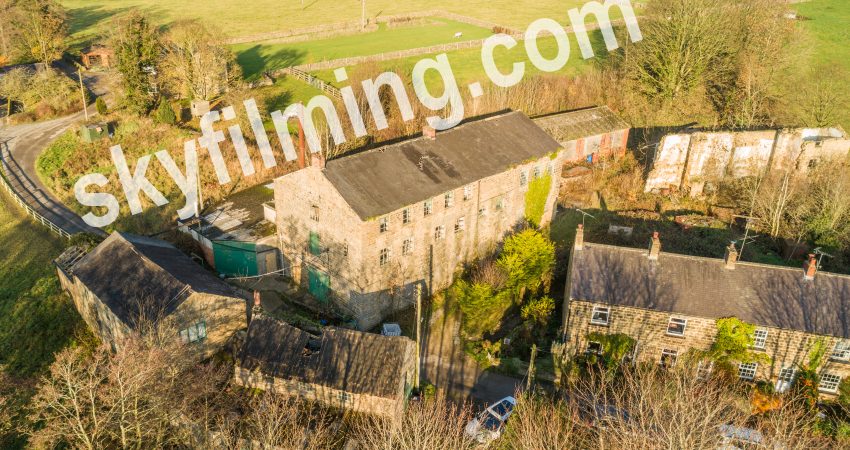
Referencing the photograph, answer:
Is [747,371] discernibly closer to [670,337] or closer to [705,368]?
[705,368]

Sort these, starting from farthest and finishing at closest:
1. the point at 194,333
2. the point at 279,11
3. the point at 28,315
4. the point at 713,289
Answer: the point at 279,11 < the point at 28,315 < the point at 194,333 < the point at 713,289

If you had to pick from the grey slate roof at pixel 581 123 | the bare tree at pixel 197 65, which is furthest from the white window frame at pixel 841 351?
the bare tree at pixel 197 65

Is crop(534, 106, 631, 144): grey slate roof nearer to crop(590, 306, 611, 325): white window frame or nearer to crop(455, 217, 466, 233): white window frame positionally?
crop(455, 217, 466, 233): white window frame

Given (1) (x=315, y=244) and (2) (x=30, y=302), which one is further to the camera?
(2) (x=30, y=302)

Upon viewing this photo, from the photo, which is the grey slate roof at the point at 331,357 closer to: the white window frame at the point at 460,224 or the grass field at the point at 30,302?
the white window frame at the point at 460,224

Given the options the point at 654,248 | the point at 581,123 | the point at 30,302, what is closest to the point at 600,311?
the point at 654,248

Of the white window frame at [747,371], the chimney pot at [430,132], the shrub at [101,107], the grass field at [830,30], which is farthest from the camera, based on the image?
the grass field at [830,30]
